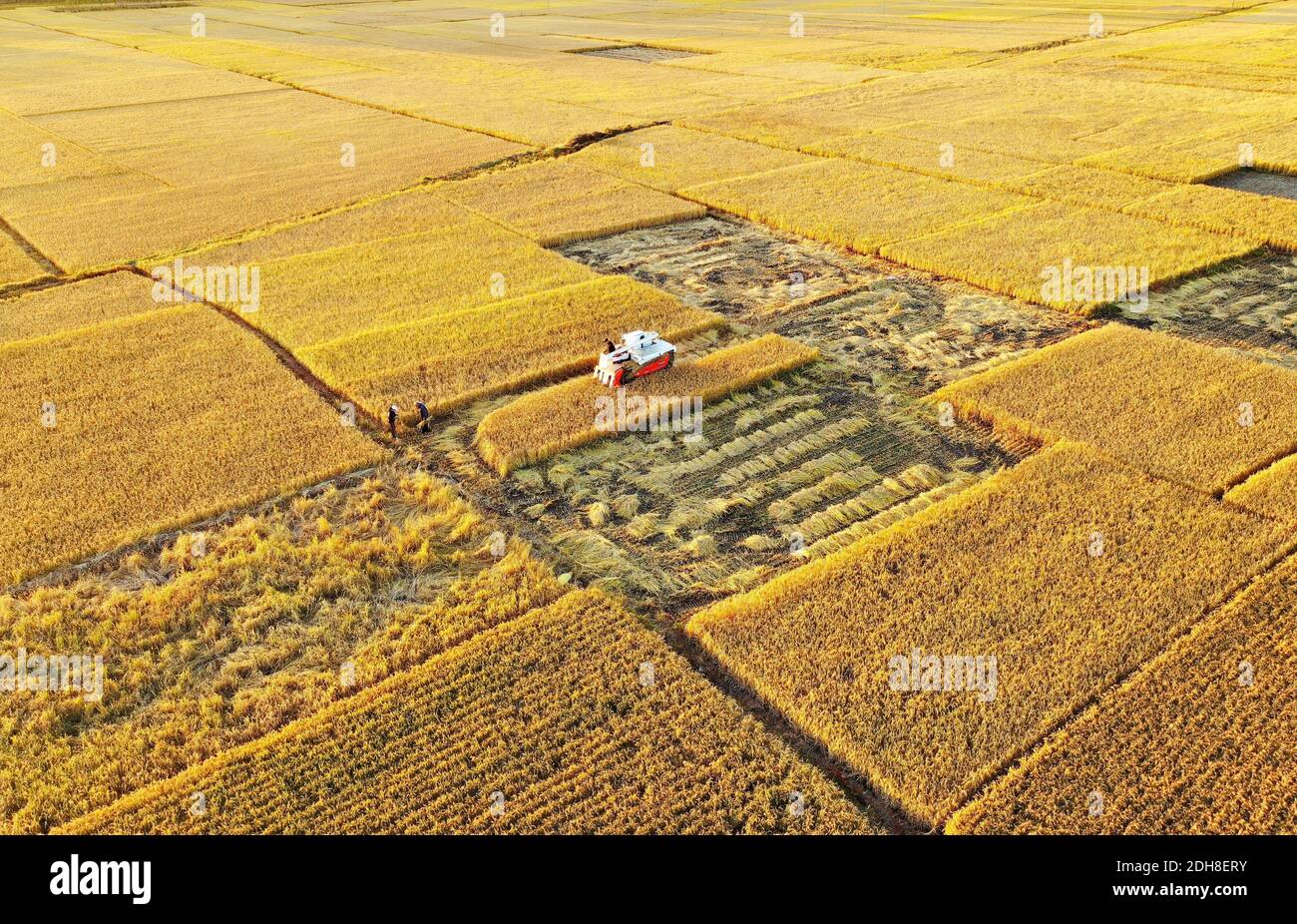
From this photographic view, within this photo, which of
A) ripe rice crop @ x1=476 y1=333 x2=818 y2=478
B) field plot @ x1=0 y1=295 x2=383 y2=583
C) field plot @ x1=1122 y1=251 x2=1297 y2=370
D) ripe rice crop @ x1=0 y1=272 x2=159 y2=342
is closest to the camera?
field plot @ x1=0 y1=295 x2=383 y2=583

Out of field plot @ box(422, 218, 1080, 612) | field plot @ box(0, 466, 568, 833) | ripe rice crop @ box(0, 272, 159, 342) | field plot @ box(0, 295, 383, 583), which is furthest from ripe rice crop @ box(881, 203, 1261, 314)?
ripe rice crop @ box(0, 272, 159, 342)

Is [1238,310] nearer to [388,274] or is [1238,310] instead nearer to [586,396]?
[586,396]

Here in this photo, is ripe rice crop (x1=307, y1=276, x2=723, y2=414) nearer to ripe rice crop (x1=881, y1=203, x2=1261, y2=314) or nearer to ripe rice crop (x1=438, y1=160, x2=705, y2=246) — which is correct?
ripe rice crop (x1=438, y1=160, x2=705, y2=246)

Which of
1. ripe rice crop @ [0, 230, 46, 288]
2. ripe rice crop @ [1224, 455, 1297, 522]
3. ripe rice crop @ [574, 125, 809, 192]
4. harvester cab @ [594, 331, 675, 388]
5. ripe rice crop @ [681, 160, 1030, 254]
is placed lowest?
ripe rice crop @ [1224, 455, 1297, 522]

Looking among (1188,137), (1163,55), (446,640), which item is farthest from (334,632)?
(1163,55)

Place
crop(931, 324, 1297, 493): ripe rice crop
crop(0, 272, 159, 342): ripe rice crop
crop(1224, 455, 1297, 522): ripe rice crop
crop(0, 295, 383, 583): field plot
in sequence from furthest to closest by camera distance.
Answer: crop(0, 272, 159, 342): ripe rice crop
crop(931, 324, 1297, 493): ripe rice crop
crop(0, 295, 383, 583): field plot
crop(1224, 455, 1297, 522): ripe rice crop

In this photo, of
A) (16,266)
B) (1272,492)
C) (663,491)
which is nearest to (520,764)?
(663,491)
